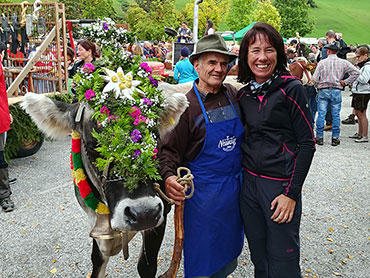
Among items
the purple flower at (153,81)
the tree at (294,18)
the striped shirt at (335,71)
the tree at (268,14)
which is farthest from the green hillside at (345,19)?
the purple flower at (153,81)

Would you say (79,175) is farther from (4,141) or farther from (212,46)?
(4,141)

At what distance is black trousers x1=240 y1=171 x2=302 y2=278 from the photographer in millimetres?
2352

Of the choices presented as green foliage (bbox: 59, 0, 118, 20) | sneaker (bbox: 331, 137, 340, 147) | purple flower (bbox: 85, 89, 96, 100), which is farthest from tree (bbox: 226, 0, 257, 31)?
purple flower (bbox: 85, 89, 96, 100)

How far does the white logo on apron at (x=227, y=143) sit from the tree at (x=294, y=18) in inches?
2419

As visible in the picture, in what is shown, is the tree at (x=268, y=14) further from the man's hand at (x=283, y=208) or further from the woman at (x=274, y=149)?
the man's hand at (x=283, y=208)

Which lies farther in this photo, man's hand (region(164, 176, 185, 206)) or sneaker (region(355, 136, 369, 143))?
sneaker (region(355, 136, 369, 143))

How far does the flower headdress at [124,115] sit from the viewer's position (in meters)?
1.98

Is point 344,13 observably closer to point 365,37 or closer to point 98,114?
point 365,37

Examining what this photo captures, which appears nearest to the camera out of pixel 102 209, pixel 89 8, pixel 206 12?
pixel 102 209

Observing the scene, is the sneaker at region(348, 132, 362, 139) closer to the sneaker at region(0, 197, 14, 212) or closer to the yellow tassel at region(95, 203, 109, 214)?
the sneaker at region(0, 197, 14, 212)

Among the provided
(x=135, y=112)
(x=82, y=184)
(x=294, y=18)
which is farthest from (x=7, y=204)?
(x=294, y=18)

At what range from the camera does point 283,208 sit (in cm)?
227

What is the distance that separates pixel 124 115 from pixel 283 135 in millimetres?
1067

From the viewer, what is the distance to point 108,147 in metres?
2.02
